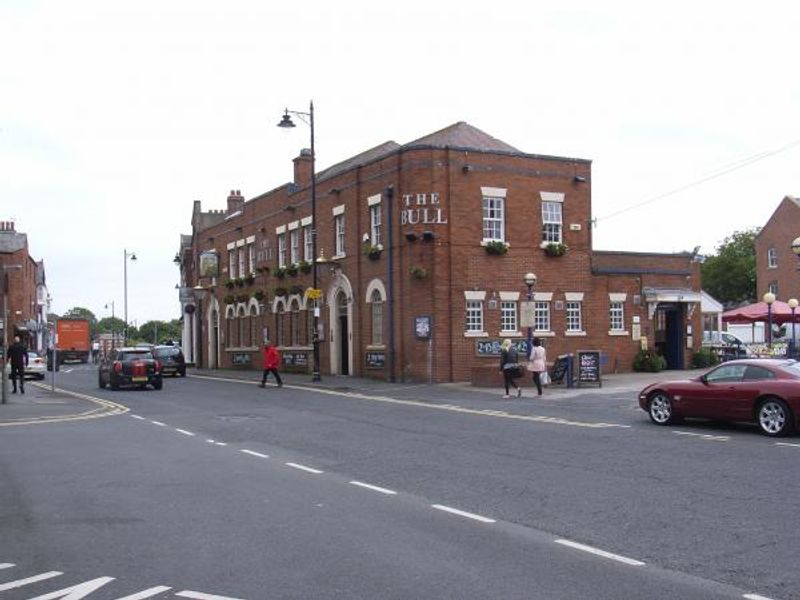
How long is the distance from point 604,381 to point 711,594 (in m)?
24.9

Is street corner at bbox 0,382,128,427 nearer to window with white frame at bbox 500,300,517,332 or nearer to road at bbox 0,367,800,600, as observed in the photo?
road at bbox 0,367,800,600

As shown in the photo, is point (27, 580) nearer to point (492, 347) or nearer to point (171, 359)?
point (492, 347)

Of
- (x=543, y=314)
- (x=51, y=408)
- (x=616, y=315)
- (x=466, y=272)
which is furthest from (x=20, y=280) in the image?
(x=51, y=408)

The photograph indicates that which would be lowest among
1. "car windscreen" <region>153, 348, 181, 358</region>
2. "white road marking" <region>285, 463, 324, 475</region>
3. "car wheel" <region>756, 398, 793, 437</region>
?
"white road marking" <region>285, 463, 324, 475</region>

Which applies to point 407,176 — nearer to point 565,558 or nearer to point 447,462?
point 447,462

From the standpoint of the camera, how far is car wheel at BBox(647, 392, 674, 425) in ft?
56.5

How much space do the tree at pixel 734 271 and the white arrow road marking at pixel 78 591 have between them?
8891cm

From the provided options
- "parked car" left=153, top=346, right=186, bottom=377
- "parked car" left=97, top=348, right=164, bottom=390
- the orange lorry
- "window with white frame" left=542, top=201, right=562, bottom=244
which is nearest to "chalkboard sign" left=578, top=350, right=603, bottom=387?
"window with white frame" left=542, top=201, right=562, bottom=244

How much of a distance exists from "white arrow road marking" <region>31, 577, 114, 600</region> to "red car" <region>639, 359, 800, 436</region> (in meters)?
12.3

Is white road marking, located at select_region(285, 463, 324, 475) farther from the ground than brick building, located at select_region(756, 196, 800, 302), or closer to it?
closer to it

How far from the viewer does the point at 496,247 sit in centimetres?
3228

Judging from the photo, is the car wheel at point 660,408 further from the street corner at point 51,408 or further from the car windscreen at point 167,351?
the car windscreen at point 167,351

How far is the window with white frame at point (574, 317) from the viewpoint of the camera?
34375 millimetres

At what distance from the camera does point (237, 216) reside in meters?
49.6
